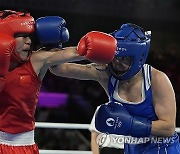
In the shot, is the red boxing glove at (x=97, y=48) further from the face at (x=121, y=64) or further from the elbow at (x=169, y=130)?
the elbow at (x=169, y=130)

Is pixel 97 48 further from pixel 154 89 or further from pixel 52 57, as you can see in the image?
pixel 154 89

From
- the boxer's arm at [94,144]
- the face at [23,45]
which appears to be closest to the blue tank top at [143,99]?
the face at [23,45]

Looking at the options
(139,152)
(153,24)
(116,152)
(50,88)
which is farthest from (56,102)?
(139,152)

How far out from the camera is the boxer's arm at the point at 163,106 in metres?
1.97

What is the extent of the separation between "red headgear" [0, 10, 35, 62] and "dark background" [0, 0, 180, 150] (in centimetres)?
338

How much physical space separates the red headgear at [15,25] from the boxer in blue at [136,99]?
28 cm

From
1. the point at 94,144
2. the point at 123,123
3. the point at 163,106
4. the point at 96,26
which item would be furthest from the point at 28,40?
the point at 96,26

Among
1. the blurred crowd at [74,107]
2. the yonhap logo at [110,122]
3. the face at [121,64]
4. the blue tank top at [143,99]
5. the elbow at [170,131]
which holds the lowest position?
the blurred crowd at [74,107]

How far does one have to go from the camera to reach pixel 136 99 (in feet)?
6.70

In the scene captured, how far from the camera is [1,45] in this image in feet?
5.69

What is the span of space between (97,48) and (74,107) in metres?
3.93

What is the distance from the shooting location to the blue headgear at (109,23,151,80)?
1.92 m

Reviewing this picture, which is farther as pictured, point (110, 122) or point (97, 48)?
point (110, 122)

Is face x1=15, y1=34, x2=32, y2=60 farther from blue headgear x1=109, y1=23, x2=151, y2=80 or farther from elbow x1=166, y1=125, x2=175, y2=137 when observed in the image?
elbow x1=166, y1=125, x2=175, y2=137
